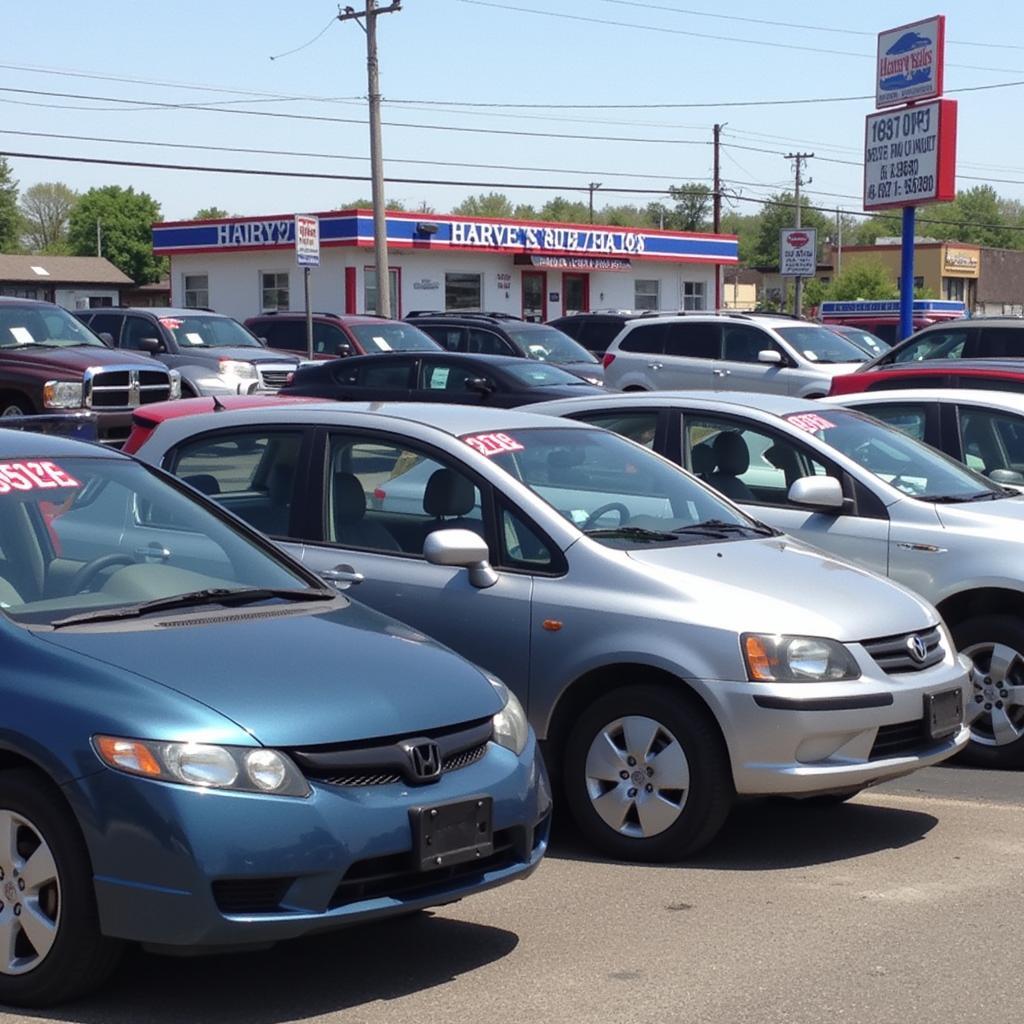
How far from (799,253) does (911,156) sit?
16803 millimetres

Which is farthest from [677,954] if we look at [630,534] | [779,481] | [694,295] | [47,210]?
[47,210]

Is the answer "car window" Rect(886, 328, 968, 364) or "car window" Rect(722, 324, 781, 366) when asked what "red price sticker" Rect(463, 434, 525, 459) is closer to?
"car window" Rect(886, 328, 968, 364)

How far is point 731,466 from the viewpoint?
9.20m

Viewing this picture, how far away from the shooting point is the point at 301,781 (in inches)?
185

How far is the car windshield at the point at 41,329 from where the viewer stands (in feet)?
63.1

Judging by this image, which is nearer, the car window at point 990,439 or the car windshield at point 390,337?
the car window at point 990,439

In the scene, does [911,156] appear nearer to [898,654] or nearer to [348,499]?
[348,499]

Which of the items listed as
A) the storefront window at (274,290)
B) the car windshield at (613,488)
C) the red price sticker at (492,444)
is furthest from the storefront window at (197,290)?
the red price sticker at (492,444)

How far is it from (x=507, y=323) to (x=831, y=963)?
20454 millimetres

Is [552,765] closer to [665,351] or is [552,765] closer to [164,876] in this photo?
[164,876]

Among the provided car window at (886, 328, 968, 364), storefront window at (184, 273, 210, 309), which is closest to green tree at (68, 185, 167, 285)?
storefront window at (184, 273, 210, 309)

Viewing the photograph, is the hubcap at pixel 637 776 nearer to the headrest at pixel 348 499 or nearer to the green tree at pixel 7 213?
the headrest at pixel 348 499

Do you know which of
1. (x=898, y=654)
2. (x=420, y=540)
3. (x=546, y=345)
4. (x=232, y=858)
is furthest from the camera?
(x=546, y=345)

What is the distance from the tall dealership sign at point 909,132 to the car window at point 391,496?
1753 centimetres
